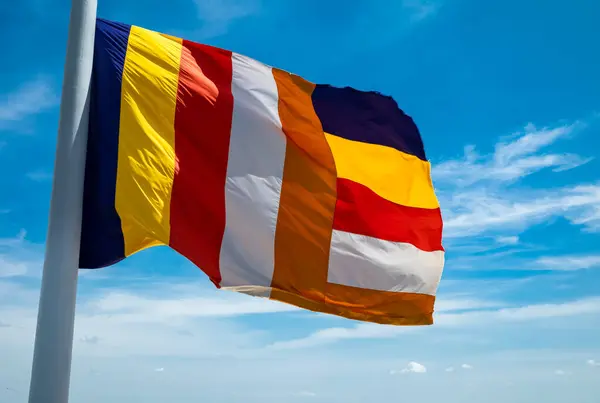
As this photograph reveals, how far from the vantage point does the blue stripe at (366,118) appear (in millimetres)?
10914

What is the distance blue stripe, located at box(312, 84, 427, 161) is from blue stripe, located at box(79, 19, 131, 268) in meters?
3.88

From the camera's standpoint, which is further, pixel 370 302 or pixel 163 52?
pixel 370 302

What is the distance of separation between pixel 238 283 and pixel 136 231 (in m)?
1.51

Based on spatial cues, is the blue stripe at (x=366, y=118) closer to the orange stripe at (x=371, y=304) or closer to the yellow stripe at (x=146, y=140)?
the orange stripe at (x=371, y=304)

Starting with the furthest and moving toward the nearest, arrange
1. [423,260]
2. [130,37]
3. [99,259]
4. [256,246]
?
1. [423,260]
2. [256,246]
3. [130,37]
4. [99,259]

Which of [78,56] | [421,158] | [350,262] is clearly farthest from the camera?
[421,158]

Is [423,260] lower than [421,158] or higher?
lower

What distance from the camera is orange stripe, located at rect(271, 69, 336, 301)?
9.05 meters

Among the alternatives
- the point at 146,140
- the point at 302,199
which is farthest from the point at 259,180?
the point at 146,140

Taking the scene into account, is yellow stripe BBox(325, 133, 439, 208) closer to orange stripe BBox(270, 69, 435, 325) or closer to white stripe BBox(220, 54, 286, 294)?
orange stripe BBox(270, 69, 435, 325)

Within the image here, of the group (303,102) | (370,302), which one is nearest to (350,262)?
(370,302)

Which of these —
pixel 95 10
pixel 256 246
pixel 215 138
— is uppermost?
pixel 95 10

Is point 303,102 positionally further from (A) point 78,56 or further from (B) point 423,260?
(A) point 78,56

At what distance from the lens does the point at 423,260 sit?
1102cm
